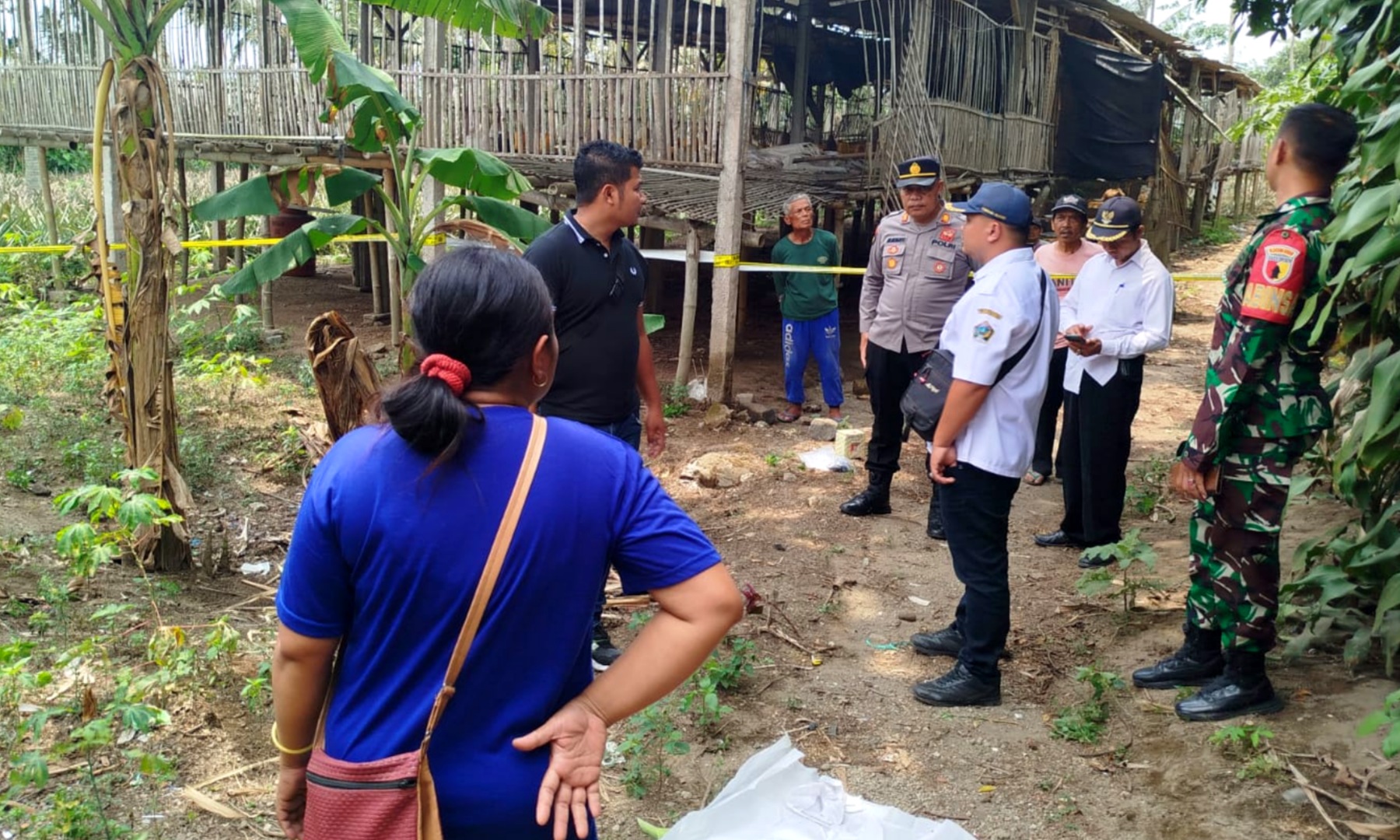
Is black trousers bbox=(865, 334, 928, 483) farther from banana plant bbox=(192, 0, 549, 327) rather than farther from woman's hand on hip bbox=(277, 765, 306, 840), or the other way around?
woman's hand on hip bbox=(277, 765, 306, 840)

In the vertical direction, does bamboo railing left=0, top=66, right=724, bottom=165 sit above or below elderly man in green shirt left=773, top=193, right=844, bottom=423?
above

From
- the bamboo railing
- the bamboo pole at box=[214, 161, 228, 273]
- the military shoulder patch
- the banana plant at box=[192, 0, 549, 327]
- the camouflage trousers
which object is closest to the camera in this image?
the military shoulder patch

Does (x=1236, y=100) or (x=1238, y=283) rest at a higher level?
(x=1236, y=100)

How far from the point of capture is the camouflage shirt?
3.14 m

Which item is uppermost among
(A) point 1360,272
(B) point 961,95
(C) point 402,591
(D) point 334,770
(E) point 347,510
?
(B) point 961,95

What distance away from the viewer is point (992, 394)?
11.6 feet

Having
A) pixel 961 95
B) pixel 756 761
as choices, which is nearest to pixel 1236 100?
pixel 961 95

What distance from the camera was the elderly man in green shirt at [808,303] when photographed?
26.6ft

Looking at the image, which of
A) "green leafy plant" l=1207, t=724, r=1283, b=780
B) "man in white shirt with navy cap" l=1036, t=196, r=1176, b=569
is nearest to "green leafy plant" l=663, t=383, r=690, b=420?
"man in white shirt with navy cap" l=1036, t=196, r=1176, b=569

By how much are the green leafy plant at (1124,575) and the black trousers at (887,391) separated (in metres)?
1.28

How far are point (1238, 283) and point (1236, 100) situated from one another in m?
22.5

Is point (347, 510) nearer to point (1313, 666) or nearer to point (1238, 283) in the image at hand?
point (1238, 283)

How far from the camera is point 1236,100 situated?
22625mm

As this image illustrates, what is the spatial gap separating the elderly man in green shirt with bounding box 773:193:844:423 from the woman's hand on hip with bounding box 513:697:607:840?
6.75 metres
